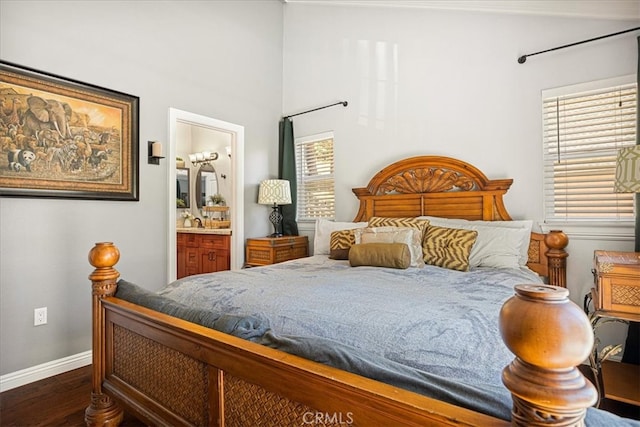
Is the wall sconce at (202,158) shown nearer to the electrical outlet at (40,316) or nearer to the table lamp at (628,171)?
the electrical outlet at (40,316)

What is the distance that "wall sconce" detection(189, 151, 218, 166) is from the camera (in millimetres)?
5562

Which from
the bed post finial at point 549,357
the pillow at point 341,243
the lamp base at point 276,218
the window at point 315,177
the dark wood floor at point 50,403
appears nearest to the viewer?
the bed post finial at point 549,357

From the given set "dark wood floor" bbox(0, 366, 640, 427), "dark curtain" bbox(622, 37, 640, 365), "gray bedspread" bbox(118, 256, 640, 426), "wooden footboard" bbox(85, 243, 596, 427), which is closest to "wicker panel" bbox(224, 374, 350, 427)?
"wooden footboard" bbox(85, 243, 596, 427)

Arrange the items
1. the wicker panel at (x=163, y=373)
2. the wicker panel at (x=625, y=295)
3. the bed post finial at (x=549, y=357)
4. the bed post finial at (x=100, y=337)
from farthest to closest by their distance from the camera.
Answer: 1. the wicker panel at (x=625, y=295)
2. the bed post finial at (x=100, y=337)
3. the wicker panel at (x=163, y=373)
4. the bed post finial at (x=549, y=357)

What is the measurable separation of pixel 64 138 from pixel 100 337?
5.27 ft

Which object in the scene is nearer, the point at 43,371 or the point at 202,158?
the point at 43,371

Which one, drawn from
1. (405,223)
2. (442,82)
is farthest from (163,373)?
(442,82)

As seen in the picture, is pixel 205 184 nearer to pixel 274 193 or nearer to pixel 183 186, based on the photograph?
pixel 183 186

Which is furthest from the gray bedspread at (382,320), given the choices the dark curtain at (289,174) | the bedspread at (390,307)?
the dark curtain at (289,174)

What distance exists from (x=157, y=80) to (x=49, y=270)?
5.84 ft

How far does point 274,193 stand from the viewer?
3.94 metres

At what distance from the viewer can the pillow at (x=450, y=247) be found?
2.38 m

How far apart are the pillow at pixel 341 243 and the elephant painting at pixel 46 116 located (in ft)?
7.19

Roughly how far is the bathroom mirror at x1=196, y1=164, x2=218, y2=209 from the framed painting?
8.89 feet
